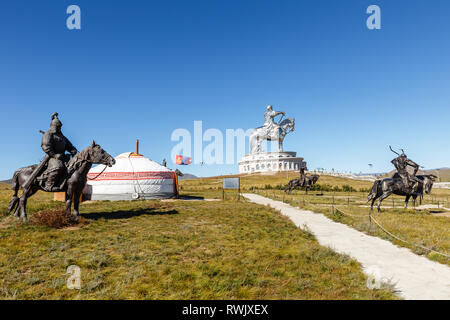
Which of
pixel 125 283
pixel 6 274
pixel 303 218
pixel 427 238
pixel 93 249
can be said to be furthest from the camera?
pixel 303 218

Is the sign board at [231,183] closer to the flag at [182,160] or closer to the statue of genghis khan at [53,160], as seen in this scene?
the statue of genghis khan at [53,160]

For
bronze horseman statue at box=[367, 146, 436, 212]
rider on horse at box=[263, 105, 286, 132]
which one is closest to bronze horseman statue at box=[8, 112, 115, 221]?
bronze horseman statue at box=[367, 146, 436, 212]

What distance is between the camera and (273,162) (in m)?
87.9

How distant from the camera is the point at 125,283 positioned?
517 centimetres

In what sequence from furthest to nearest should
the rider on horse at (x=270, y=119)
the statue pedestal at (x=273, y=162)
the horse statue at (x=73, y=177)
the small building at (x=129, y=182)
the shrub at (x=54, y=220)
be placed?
the rider on horse at (x=270, y=119)
the statue pedestal at (x=273, y=162)
the small building at (x=129, y=182)
the horse statue at (x=73, y=177)
the shrub at (x=54, y=220)

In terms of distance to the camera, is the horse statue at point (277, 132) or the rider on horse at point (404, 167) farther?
the horse statue at point (277, 132)

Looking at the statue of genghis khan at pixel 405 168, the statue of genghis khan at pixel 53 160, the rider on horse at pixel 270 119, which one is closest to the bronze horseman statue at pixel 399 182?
the statue of genghis khan at pixel 405 168

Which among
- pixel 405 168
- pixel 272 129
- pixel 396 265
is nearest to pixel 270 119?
pixel 272 129

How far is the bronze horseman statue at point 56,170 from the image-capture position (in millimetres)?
10530

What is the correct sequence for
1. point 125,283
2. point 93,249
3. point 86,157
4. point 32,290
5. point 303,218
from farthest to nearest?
point 303,218 → point 86,157 → point 93,249 → point 125,283 → point 32,290

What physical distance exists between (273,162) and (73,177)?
80917 mm

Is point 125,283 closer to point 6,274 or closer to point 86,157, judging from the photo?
point 6,274
